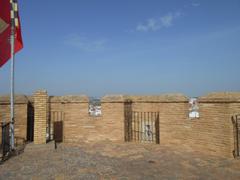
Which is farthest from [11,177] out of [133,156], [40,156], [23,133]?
[23,133]

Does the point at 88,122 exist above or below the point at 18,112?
below

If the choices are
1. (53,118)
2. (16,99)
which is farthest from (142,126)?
(16,99)

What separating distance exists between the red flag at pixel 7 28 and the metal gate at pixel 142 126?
4939 millimetres

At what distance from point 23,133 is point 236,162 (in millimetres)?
7434

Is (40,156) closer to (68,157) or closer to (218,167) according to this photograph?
(68,157)

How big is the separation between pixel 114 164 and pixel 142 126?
3.69 m

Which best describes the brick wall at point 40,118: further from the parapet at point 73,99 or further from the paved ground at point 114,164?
the parapet at point 73,99

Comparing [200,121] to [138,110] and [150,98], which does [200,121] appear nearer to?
[150,98]

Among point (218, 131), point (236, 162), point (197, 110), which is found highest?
point (197, 110)

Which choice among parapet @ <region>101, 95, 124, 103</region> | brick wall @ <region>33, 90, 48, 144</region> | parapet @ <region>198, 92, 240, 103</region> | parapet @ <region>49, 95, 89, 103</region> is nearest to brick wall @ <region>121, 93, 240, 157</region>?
parapet @ <region>198, 92, 240, 103</region>

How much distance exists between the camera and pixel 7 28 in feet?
24.0

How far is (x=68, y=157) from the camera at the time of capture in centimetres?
641

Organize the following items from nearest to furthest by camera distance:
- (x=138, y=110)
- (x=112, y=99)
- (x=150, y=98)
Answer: (x=150, y=98) < (x=112, y=99) < (x=138, y=110)

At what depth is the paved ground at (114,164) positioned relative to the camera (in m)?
4.89
